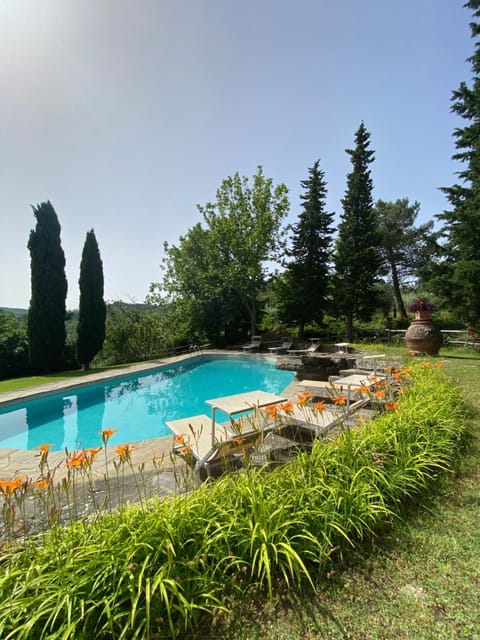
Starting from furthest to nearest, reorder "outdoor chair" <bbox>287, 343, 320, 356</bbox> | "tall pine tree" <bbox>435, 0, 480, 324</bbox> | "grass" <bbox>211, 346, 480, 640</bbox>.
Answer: "outdoor chair" <bbox>287, 343, 320, 356</bbox>
"tall pine tree" <bbox>435, 0, 480, 324</bbox>
"grass" <bbox>211, 346, 480, 640</bbox>

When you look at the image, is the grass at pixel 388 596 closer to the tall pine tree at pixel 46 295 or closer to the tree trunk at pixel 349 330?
the tall pine tree at pixel 46 295

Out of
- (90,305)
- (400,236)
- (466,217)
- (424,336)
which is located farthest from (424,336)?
(400,236)

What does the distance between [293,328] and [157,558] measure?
1988 cm

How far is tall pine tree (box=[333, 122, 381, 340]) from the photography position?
1631 cm

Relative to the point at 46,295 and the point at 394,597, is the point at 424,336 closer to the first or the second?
the point at 394,597

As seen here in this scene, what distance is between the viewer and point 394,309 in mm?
23859

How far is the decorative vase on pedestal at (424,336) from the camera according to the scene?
8.62 m

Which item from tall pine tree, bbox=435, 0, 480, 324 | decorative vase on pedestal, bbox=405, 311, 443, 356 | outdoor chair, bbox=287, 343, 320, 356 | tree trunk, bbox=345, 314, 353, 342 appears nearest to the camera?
decorative vase on pedestal, bbox=405, 311, 443, 356

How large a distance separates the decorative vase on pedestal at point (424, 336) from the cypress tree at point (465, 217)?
2534mm

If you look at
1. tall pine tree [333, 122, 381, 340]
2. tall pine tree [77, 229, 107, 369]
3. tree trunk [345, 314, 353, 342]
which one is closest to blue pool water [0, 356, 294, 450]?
tall pine tree [77, 229, 107, 369]

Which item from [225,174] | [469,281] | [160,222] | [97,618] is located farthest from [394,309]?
[97,618]

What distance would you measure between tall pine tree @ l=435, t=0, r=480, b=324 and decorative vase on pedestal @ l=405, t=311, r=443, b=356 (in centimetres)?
254

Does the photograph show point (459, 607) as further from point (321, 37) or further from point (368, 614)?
point (321, 37)

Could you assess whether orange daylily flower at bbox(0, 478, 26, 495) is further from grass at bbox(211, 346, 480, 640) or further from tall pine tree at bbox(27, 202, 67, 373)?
tall pine tree at bbox(27, 202, 67, 373)
